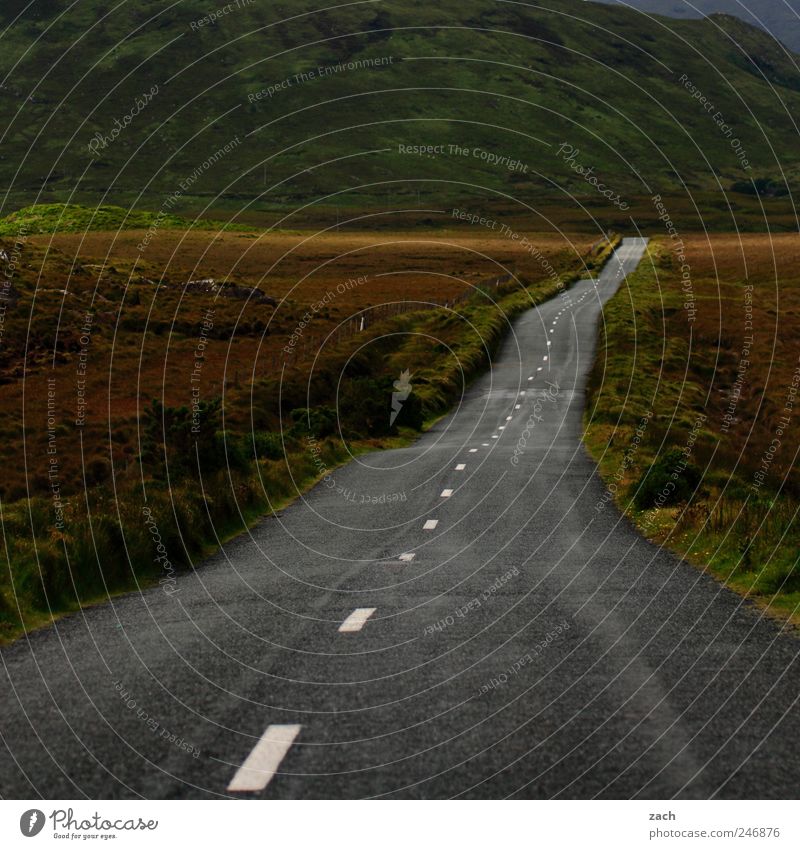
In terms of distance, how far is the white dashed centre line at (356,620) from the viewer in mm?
11016

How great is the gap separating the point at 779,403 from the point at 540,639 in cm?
3832

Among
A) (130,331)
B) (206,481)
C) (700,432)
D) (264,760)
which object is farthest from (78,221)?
(264,760)

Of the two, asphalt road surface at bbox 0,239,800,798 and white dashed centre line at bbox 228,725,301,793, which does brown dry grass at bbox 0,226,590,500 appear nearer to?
asphalt road surface at bbox 0,239,800,798

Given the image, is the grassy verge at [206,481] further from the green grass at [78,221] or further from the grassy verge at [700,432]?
the green grass at [78,221]

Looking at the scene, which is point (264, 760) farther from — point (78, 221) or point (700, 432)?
point (78, 221)

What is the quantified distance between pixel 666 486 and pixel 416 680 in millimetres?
12563

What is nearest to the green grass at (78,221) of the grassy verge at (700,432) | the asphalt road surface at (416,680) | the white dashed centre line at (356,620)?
the grassy verge at (700,432)

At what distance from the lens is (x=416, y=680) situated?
8.97 m

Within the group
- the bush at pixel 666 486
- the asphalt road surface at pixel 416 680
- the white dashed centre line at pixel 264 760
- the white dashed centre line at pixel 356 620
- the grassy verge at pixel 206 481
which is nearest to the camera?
the white dashed centre line at pixel 264 760

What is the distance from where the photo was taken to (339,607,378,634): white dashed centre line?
11016 millimetres

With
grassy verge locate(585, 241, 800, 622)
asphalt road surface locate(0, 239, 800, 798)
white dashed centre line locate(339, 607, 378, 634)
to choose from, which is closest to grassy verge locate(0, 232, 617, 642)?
asphalt road surface locate(0, 239, 800, 798)

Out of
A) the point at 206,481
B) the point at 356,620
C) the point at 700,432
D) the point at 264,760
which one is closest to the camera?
the point at 264,760

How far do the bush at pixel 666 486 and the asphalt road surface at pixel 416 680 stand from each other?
2788 mm

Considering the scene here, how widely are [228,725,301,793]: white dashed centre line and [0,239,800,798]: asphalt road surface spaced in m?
0.02
